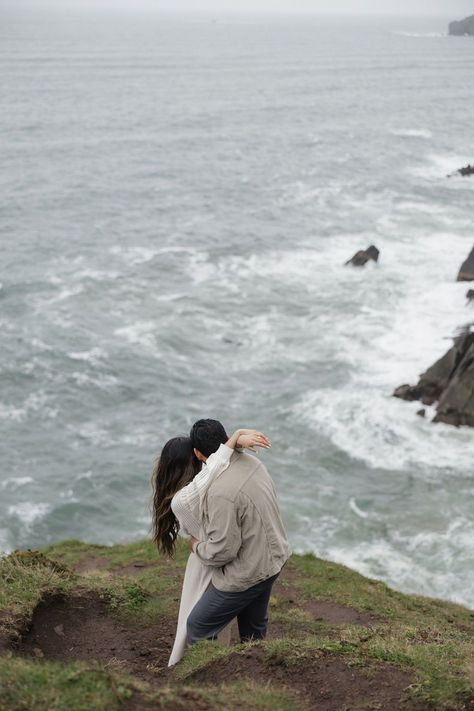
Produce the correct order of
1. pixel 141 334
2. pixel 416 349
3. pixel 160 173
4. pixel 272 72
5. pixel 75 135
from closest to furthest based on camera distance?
pixel 416 349, pixel 141 334, pixel 160 173, pixel 75 135, pixel 272 72

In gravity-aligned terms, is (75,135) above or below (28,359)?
above

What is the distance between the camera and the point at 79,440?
35.6 m

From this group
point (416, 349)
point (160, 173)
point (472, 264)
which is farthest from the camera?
point (160, 173)

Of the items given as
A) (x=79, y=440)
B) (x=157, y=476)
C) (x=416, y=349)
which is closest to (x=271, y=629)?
(x=157, y=476)

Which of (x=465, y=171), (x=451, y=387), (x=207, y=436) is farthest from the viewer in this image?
(x=465, y=171)

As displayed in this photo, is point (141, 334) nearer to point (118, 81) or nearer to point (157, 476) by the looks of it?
point (157, 476)

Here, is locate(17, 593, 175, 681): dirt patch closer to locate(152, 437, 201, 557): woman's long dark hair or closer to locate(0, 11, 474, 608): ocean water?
locate(152, 437, 201, 557): woman's long dark hair

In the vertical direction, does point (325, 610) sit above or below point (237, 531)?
below

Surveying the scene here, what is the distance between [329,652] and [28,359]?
34.7m

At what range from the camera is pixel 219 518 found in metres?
7.61

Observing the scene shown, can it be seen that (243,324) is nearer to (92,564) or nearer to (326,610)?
(92,564)

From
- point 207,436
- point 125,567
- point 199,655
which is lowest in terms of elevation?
point 125,567

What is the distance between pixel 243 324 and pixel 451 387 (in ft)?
45.8

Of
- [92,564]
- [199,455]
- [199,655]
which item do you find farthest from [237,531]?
[92,564]
